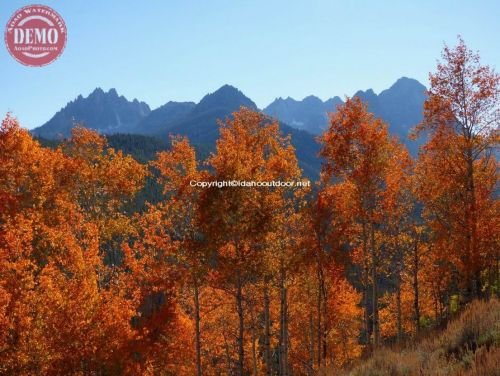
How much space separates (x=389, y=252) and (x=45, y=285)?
851 inches

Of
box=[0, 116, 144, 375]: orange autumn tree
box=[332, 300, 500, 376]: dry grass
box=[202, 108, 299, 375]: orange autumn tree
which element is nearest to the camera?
box=[332, 300, 500, 376]: dry grass

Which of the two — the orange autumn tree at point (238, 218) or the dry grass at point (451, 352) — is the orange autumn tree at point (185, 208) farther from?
the dry grass at point (451, 352)

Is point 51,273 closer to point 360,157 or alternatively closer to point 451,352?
point 360,157

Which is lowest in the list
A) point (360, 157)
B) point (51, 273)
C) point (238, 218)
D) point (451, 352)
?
point (451, 352)

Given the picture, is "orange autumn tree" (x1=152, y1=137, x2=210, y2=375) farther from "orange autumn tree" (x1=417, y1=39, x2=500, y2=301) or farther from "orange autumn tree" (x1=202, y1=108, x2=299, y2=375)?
"orange autumn tree" (x1=417, y1=39, x2=500, y2=301)

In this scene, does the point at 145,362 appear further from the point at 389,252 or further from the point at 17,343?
the point at 389,252

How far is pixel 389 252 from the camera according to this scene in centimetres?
2908

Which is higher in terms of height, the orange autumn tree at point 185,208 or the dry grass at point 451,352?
the orange autumn tree at point 185,208

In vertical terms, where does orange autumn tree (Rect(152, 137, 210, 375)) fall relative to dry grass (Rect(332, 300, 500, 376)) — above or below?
above

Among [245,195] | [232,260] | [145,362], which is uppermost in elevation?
[245,195]

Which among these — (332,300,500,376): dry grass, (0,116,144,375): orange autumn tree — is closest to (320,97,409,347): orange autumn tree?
(332,300,500,376): dry grass

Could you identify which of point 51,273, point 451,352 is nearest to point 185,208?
point 51,273

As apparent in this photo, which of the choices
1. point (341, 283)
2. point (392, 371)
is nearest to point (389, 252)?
point (341, 283)

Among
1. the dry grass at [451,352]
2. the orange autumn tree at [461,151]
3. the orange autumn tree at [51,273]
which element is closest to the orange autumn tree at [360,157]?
the orange autumn tree at [461,151]
